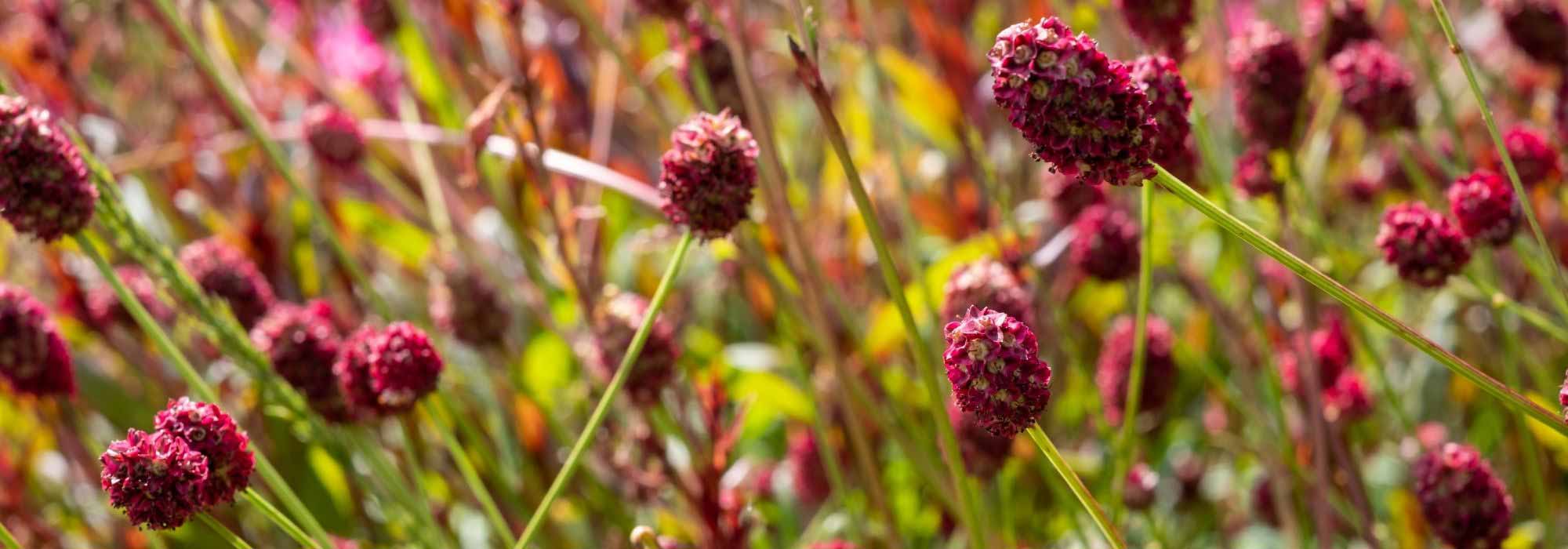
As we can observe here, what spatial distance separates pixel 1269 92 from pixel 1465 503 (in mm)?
256

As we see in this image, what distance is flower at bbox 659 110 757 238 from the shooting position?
0.64 meters

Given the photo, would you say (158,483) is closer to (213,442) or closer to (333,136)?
(213,442)

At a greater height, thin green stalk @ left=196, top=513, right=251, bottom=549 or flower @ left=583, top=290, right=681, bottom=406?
thin green stalk @ left=196, top=513, right=251, bottom=549

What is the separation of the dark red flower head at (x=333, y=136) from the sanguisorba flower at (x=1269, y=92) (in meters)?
0.66

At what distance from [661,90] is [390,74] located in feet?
1.07

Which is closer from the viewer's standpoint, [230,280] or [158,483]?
[158,483]

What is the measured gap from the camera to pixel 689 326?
4.46ft

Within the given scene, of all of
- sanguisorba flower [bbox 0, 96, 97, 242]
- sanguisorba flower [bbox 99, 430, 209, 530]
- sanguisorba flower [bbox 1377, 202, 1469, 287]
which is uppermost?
sanguisorba flower [bbox 0, 96, 97, 242]

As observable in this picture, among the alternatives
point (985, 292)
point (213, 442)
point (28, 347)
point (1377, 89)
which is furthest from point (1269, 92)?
point (28, 347)

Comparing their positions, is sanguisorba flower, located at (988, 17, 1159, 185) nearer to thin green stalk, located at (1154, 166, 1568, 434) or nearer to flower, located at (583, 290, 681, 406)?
thin green stalk, located at (1154, 166, 1568, 434)

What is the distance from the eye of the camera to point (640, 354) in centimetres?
84

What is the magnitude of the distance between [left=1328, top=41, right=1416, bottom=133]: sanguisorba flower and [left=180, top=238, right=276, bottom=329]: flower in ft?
2.33

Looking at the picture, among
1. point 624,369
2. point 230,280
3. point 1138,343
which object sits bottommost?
point 1138,343

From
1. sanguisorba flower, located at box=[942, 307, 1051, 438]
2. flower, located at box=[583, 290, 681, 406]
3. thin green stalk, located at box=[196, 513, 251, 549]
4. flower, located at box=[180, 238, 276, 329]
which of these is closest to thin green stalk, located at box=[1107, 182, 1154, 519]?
sanguisorba flower, located at box=[942, 307, 1051, 438]
